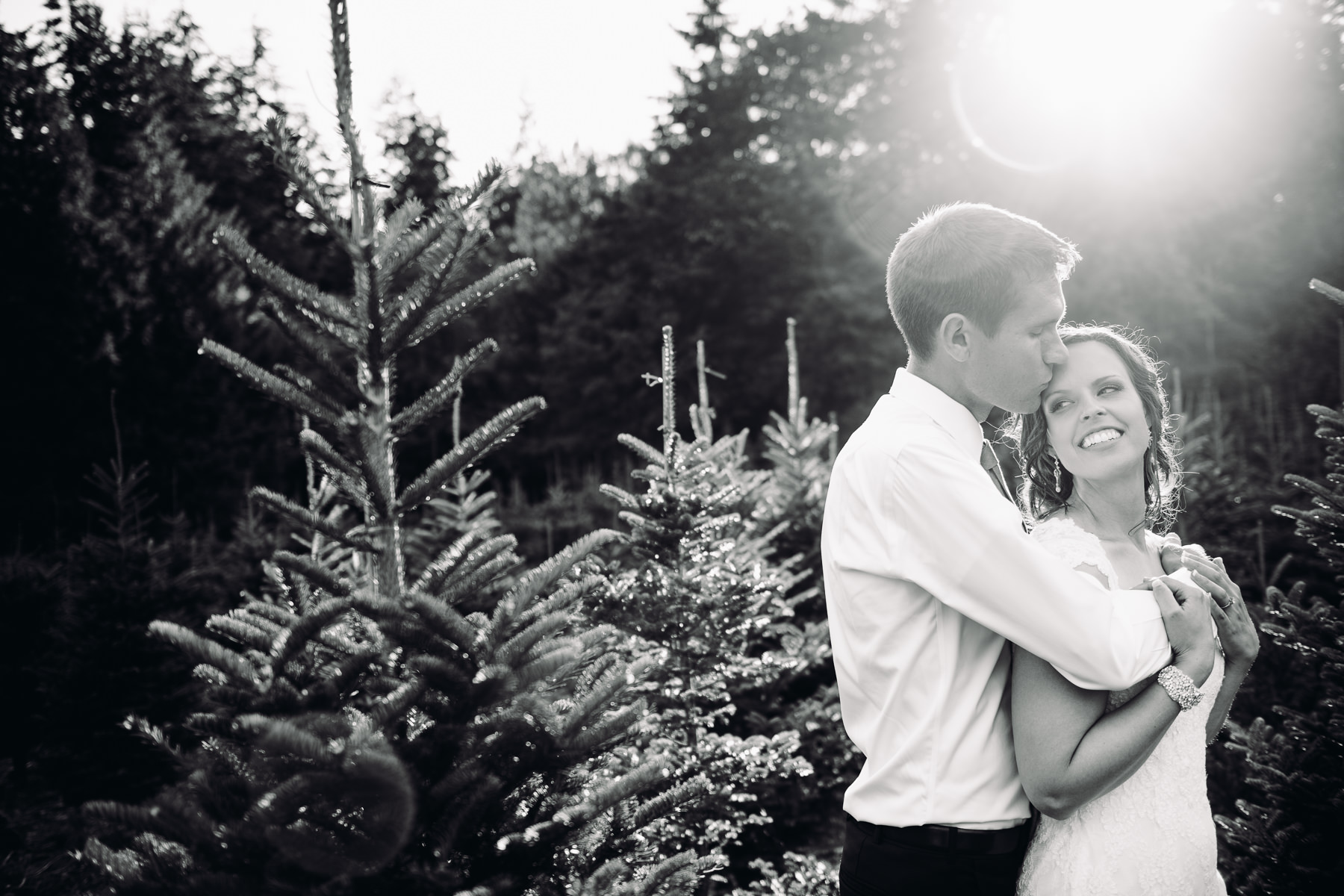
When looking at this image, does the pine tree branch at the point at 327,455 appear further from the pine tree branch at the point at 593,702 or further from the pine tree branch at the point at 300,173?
the pine tree branch at the point at 593,702

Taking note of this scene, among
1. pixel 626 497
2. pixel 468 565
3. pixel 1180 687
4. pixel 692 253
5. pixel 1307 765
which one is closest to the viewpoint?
pixel 1180 687

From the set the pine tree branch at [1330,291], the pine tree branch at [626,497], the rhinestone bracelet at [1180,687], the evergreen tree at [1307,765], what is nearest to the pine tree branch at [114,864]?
the rhinestone bracelet at [1180,687]

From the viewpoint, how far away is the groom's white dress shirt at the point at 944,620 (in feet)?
5.85

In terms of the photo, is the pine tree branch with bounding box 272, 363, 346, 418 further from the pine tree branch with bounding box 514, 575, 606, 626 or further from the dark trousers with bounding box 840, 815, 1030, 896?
the dark trousers with bounding box 840, 815, 1030, 896

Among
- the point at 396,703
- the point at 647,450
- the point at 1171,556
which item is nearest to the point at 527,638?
the point at 396,703

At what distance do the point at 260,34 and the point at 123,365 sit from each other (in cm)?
1547

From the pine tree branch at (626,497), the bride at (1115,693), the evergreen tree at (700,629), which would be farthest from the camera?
the pine tree branch at (626,497)

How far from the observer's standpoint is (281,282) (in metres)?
1.94

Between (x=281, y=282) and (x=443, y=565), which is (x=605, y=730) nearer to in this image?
(x=443, y=565)

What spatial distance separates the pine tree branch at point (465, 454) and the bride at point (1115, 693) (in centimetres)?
136

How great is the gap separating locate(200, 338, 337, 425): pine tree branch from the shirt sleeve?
1.38m

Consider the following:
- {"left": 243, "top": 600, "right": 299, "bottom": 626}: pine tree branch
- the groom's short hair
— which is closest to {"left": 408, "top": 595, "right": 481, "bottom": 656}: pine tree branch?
{"left": 243, "top": 600, "right": 299, "bottom": 626}: pine tree branch

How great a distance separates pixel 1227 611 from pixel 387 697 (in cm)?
215

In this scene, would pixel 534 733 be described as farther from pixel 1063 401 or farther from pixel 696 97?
pixel 696 97
